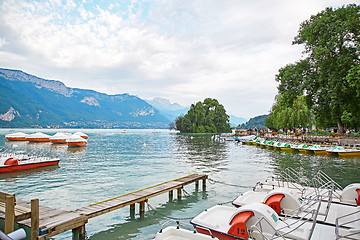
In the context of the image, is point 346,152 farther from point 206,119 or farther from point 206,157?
point 206,119

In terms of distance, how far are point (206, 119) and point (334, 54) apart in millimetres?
126582

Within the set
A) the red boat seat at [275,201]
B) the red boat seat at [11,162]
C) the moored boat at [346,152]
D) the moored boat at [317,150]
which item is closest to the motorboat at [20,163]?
the red boat seat at [11,162]

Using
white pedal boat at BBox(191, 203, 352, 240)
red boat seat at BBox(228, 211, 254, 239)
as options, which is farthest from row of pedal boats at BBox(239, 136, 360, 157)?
red boat seat at BBox(228, 211, 254, 239)

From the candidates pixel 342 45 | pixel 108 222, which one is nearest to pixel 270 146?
pixel 342 45

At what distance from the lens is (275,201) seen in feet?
29.9

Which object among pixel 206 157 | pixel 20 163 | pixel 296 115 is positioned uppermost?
pixel 296 115

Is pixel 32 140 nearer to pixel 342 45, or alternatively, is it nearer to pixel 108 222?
pixel 108 222

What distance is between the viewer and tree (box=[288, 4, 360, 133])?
28.9 m

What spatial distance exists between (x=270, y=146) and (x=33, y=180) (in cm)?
4336

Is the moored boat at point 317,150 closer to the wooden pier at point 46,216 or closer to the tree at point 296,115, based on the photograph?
the tree at point 296,115

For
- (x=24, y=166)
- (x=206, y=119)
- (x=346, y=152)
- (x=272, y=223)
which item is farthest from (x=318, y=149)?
(x=206, y=119)

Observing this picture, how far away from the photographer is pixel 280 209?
9016 millimetres

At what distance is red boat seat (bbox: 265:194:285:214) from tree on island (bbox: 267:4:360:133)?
21083mm

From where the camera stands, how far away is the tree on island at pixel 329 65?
28719 millimetres
